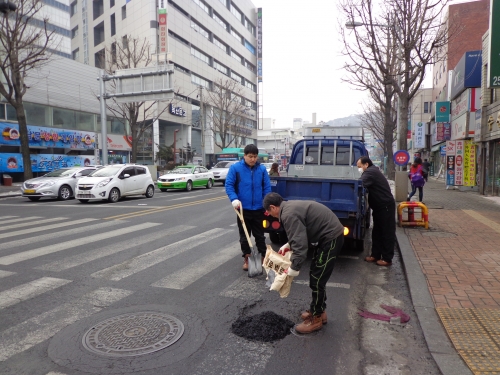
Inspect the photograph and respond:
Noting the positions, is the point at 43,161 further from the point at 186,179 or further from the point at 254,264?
the point at 254,264

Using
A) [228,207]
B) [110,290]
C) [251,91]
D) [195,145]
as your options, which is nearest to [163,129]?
[195,145]

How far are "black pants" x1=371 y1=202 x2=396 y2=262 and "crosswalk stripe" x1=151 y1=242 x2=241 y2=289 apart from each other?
2447 millimetres

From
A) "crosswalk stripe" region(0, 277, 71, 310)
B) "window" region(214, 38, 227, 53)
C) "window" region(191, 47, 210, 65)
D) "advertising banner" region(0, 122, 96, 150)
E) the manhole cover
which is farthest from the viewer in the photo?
"window" region(214, 38, 227, 53)

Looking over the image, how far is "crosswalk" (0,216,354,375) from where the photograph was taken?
412 cm

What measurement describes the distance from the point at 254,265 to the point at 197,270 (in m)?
1.00

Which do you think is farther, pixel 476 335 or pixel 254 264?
pixel 254 264

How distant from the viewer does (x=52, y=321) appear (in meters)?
3.99

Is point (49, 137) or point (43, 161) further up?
point (49, 137)

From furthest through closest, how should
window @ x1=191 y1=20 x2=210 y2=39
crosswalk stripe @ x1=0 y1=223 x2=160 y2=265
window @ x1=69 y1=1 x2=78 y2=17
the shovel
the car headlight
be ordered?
1. window @ x1=69 y1=1 x2=78 y2=17
2. window @ x1=191 y1=20 x2=210 y2=39
3. the car headlight
4. crosswalk stripe @ x1=0 y1=223 x2=160 y2=265
5. the shovel

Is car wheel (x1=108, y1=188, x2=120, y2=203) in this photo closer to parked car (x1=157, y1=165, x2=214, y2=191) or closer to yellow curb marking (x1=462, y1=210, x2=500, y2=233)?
parked car (x1=157, y1=165, x2=214, y2=191)

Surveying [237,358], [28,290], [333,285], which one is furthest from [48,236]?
[237,358]

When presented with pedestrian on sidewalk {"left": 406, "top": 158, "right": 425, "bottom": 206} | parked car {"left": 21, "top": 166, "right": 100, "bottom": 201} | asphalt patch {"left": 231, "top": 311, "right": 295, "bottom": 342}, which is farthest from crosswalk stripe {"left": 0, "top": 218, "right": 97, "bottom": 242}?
pedestrian on sidewalk {"left": 406, "top": 158, "right": 425, "bottom": 206}

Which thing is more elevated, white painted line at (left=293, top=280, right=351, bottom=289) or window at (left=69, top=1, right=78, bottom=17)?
window at (left=69, top=1, right=78, bottom=17)

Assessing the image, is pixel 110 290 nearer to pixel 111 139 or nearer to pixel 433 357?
pixel 433 357
